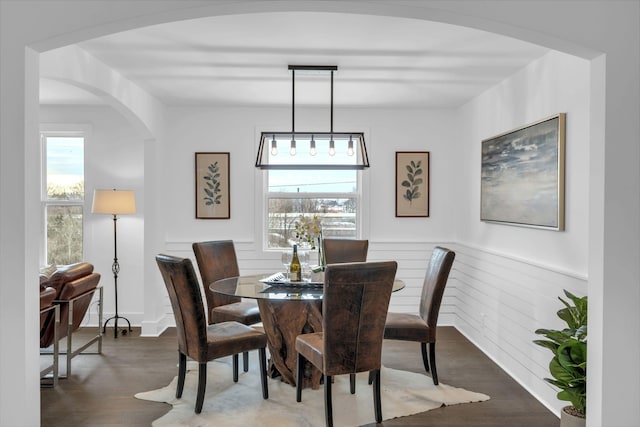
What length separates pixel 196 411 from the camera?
10.5 ft

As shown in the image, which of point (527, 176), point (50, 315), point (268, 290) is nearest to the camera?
point (268, 290)

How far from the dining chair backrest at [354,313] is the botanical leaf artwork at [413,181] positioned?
109 inches

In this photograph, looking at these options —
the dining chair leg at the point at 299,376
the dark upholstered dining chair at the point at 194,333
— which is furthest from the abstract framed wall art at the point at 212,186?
the dining chair leg at the point at 299,376

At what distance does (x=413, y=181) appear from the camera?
5.62m

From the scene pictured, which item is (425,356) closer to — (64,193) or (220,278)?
(220,278)

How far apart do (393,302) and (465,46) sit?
123 inches

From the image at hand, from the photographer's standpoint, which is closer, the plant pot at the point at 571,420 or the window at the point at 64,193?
the plant pot at the point at 571,420

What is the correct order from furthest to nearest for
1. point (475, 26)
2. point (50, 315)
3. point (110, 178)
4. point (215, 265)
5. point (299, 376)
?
point (110, 178) → point (215, 265) → point (50, 315) → point (299, 376) → point (475, 26)

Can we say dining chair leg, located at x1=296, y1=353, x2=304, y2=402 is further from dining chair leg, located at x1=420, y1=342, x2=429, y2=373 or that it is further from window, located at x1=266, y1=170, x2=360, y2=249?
window, located at x1=266, y1=170, x2=360, y2=249

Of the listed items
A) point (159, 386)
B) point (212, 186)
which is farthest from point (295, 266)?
point (212, 186)

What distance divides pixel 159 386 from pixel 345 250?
205 centimetres

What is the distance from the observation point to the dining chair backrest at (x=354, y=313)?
9.37 feet

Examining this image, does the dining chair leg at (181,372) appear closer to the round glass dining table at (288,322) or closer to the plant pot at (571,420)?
the round glass dining table at (288,322)
